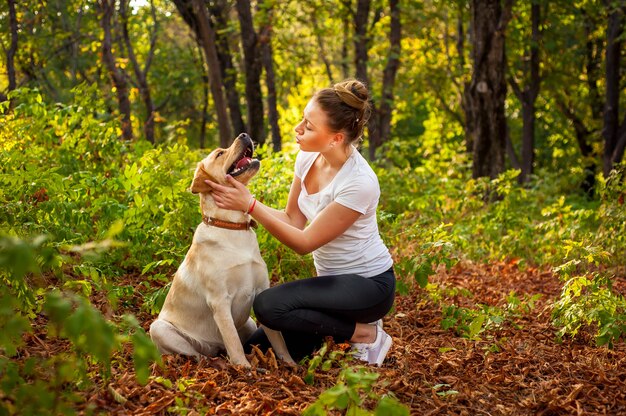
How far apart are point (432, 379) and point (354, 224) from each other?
1060 mm

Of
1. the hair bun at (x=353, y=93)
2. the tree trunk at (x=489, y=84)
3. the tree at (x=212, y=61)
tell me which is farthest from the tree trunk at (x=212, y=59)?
the hair bun at (x=353, y=93)

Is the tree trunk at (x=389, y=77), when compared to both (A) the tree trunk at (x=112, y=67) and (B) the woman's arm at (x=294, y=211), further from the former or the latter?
(B) the woman's arm at (x=294, y=211)

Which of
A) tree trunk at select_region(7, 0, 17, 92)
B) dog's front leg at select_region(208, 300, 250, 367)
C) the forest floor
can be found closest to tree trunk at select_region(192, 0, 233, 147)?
tree trunk at select_region(7, 0, 17, 92)

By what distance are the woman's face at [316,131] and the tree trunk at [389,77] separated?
10.5m

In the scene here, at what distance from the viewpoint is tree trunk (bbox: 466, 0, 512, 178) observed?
1098 centimetres

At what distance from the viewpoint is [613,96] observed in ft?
45.1

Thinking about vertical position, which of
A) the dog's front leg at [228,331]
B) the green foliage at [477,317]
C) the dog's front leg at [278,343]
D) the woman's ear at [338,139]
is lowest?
the green foliage at [477,317]

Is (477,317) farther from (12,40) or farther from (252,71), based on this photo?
(252,71)

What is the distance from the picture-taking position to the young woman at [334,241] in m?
4.16

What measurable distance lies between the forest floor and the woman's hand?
931 mm

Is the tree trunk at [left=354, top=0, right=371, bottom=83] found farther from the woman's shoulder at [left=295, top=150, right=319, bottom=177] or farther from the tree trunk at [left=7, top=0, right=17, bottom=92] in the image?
the woman's shoulder at [left=295, top=150, right=319, bottom=177]

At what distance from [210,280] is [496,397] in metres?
1.79

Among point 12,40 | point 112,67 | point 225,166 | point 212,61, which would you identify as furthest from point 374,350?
point 112,67

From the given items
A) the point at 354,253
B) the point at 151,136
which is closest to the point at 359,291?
the point at 354,253
